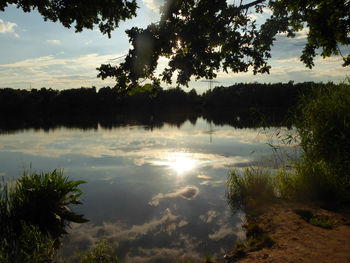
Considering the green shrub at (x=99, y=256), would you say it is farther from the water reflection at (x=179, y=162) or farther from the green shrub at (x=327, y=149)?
the water reflection at (x=179, y=162)

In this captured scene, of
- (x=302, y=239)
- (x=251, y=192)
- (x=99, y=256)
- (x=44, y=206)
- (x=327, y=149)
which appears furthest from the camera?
(x=251, y=192)

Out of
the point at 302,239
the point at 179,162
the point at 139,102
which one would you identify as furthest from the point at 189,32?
the point at 139,102

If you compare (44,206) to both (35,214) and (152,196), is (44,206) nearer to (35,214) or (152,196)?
(35,214)

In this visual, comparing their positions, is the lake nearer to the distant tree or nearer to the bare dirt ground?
the bare dirt ground

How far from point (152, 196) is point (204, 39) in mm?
6715

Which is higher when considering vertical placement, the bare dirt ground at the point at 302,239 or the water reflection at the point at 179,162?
the bare dirt ground at the point at 302,239

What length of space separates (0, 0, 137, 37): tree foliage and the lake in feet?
20.0

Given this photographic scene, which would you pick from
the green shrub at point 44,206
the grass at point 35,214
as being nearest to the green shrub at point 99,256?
the grass at point 35,214

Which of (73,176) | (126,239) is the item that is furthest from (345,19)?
(73,176)

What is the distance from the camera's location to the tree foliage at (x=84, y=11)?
7004mm

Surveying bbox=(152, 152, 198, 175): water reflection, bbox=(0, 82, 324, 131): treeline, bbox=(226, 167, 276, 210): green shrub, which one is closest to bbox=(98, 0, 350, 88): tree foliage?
bbox=(226, 167, 276, 210): green shrub

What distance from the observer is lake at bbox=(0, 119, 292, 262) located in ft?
22.6

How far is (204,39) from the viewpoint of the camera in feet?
23.8

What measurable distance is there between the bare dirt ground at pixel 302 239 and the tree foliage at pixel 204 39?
462 cm
